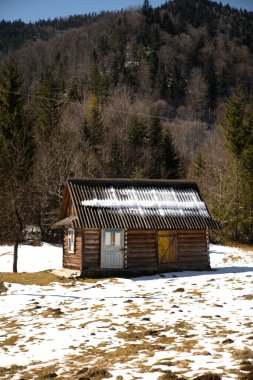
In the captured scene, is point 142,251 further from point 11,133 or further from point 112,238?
point 11,133

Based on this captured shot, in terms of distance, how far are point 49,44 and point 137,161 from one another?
104m

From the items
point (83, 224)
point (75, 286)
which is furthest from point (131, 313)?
point (83, 224)

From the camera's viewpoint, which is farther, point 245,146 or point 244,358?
point 245,146

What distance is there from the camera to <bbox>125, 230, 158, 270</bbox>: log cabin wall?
2650cm

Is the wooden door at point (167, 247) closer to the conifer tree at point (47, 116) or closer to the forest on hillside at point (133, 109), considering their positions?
the forest on hillside at point (133, 109)

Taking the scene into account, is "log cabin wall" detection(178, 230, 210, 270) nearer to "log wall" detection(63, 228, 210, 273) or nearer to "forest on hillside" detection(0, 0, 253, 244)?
"log wall" detection(63, 228, 210, 273)

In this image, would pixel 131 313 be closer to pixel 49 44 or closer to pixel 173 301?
pixel 173 301

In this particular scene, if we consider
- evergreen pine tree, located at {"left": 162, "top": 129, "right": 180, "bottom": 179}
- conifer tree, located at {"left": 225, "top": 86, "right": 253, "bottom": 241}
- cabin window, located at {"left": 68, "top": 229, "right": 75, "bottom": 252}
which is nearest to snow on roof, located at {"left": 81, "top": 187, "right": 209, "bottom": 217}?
cabin window, located at {"left": 68, "top": 229, "right": 75, "bottom": 252}

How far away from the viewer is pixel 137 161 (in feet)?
207

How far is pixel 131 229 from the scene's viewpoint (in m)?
26.7

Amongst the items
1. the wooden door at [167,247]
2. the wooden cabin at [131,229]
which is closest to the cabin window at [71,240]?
the wooden cabin at [131,229]

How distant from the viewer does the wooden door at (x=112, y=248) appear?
26.2m

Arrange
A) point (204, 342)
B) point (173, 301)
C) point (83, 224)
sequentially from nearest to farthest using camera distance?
1. point (204, 342)
2. point (173, 301)
3. point (83, 224)

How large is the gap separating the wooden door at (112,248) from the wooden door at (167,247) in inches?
97.8
